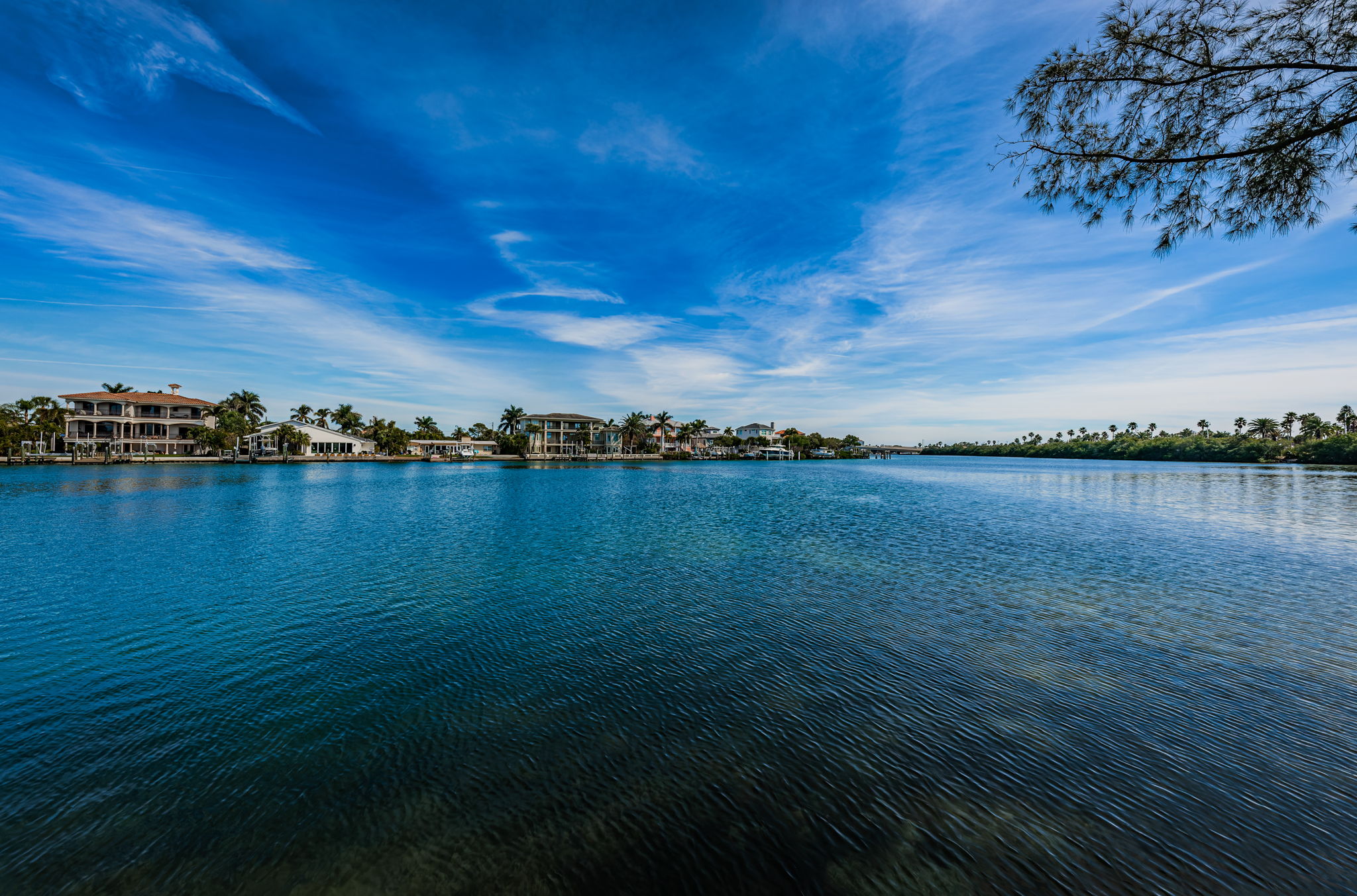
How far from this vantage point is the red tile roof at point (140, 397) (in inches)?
2606

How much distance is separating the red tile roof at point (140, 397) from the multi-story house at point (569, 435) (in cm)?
5592

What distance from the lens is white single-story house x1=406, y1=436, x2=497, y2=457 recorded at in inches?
4144

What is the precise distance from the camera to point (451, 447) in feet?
359

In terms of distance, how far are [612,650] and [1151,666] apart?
32.5 ft

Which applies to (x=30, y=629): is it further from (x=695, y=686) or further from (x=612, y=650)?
(x=695, y=686)

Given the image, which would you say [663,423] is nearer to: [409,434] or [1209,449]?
[409,434]

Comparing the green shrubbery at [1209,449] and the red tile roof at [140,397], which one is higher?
the red tile roof at [140,397]

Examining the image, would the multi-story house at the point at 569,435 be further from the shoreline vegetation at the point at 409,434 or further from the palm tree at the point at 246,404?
the palm tree at the point at 246,404

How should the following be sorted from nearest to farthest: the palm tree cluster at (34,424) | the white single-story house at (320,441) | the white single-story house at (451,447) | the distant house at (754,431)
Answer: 1. the palm tree cluster at (34,424)
2. the white single-story house at (320,441)
3. the white single-story house at (451,447)
4. the distant house at (754,431)

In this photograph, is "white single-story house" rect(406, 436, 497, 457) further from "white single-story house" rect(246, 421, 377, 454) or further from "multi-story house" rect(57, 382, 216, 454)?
"multi-story house" rect(57, 382, 216, 454)

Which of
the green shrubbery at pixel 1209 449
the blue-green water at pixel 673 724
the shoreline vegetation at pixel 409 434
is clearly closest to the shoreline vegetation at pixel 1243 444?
the green shrubbery at pixel 1209 449

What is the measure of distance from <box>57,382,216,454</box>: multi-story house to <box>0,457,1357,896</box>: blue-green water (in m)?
74.3

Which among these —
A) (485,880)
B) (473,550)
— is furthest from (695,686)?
(473,550)

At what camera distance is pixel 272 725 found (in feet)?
22.5
